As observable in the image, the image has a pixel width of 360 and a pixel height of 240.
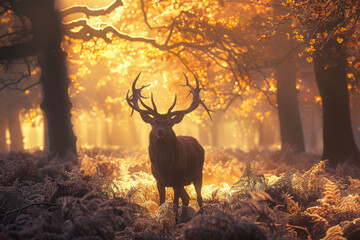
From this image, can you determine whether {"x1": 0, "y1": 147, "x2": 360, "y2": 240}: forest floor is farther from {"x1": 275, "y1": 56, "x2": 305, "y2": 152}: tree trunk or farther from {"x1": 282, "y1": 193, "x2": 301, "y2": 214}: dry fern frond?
{"x1": 275, "y1": 56, "x2": 305, "y2": 152}: tree trunk

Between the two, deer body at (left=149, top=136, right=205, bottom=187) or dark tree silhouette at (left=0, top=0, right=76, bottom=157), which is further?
dark tree silhouette at (left=0, top=0, right=76, bottom=157)

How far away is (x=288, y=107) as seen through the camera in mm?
19844

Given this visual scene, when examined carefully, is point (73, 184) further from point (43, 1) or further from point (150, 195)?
point (43, 1)

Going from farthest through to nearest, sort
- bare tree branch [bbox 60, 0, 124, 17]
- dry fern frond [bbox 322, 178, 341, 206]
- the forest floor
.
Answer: bare tree branch [bbox 60, 0, 124, 17], dry fern frond [bbox 322, 178, 341, 206], the forest floor

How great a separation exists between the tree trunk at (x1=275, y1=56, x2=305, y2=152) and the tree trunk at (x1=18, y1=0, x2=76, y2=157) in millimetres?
10362

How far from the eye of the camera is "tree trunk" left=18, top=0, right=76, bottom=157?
14781mm

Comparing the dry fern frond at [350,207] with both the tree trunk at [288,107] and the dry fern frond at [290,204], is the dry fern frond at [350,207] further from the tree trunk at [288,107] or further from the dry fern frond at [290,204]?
the tree trunk at [288,107]

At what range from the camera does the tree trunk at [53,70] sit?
14.8m

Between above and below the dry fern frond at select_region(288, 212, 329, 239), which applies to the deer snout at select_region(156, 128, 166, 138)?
above

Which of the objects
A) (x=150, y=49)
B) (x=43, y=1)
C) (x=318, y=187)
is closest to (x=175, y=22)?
(x=150, y=49)

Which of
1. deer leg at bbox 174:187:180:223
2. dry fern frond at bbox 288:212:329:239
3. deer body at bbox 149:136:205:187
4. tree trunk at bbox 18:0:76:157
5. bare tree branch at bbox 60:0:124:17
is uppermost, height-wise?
bare tree branch at bbox 60:0:124:17

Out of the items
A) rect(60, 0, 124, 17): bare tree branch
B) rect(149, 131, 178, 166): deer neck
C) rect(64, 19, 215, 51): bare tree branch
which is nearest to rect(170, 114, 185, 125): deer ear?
rect(149, 131, 178, 166): deer neck

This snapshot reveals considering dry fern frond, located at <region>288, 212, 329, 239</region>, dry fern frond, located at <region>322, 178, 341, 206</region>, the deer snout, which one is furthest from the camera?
the deer snout

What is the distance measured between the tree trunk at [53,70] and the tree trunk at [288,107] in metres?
10.4
